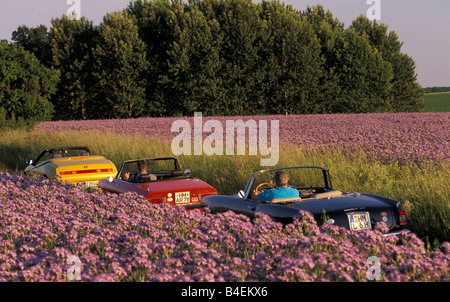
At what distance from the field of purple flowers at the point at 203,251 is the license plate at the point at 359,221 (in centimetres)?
56

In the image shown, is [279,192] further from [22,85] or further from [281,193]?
[22,85]

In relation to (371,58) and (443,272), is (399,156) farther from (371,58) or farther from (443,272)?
(371,58)

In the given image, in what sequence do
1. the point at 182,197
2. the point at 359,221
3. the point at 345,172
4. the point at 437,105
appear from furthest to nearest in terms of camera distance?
the point at 437,105 → the point at 345,172 → the point at 182,197 → the point at 359,221

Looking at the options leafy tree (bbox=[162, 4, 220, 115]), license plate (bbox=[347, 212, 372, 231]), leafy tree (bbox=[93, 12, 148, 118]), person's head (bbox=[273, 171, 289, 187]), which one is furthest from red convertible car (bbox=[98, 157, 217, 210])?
leafy tree (bbox=[93, 12, 148, 118])

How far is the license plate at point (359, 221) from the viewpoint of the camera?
20.8 ft

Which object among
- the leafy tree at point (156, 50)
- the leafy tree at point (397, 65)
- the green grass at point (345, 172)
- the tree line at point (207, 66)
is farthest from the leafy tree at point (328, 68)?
the green grass at point (345, 172)

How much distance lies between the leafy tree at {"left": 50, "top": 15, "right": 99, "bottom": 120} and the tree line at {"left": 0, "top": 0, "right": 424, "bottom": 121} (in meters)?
0.12

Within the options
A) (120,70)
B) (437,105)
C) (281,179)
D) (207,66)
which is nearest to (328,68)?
(207,66)

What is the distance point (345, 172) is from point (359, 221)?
5204 mm

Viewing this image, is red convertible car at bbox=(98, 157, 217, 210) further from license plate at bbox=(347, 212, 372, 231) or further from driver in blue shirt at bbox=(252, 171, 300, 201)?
license plate at bbox=(347, 212, 372, 231)

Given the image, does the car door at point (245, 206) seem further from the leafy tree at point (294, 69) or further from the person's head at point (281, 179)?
the leafy tree at point (294, 69)

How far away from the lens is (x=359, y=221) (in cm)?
638

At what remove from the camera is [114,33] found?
61312mm
